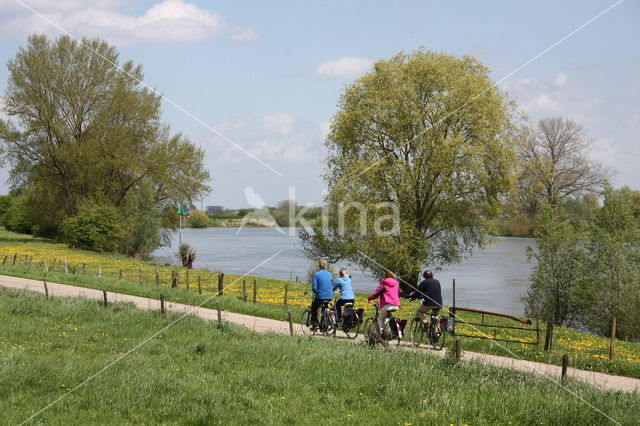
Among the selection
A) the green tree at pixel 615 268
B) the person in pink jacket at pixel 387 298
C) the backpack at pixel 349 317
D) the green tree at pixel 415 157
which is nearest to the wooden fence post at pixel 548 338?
the person in pink jacket at pixel 387 298

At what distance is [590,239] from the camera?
33.2m

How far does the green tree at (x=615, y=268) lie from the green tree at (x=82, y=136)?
41517 millimetres

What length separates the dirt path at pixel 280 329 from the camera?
519 inches

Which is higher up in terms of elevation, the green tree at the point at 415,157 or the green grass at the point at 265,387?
the green tree at the point at 415,157

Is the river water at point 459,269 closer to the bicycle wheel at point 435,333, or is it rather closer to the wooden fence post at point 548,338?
the wooden fence post at point 548,338

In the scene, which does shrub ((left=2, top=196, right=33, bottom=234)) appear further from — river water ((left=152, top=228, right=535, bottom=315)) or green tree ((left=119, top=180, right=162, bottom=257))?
green tree ((left=119, top=180, right=162, bottom=257))

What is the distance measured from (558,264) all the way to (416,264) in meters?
7.34

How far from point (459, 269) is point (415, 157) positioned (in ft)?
74.4

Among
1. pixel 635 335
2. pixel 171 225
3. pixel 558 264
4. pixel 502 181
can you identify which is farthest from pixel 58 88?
pixel 635 335

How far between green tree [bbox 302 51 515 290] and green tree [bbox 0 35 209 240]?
31.2 metres

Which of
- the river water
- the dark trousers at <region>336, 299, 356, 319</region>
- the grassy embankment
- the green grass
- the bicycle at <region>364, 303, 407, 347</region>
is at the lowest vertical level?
the river water

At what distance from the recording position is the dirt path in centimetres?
1318

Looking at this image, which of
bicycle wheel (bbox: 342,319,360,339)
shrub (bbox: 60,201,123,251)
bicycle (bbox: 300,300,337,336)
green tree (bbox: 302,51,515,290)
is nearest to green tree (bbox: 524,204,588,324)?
green tree (bbox: 302,51,515,290)

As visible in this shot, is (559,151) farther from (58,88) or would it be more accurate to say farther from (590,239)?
(58,88)
